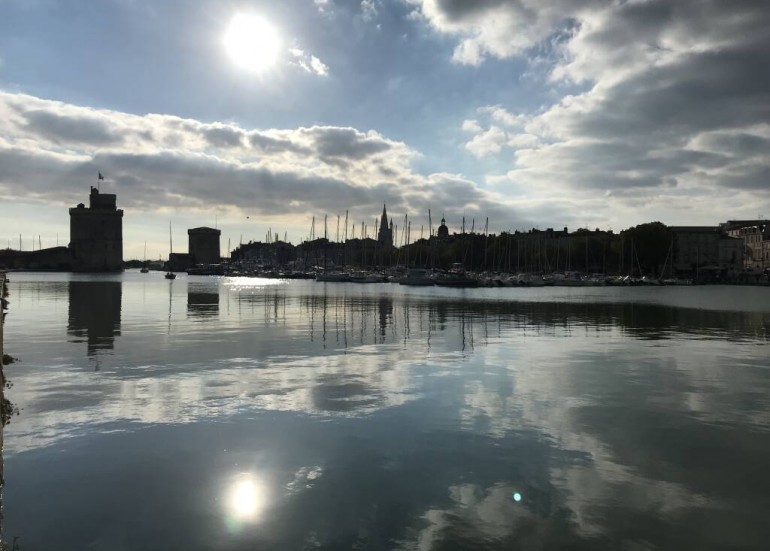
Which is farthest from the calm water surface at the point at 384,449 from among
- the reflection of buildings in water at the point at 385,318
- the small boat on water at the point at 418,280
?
the small boat on water at the point at 418,280

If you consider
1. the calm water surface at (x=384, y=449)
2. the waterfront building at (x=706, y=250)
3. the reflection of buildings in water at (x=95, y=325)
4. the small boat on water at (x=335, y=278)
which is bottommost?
the calm water surface at (x=384, y=449)

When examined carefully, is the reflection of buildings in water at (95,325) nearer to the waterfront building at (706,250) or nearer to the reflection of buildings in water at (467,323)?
the reflection of buildings in water at (467,323)

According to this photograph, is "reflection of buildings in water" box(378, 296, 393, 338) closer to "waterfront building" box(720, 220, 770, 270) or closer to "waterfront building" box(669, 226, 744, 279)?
"waterfront building" box(669, 226, 744, 279)

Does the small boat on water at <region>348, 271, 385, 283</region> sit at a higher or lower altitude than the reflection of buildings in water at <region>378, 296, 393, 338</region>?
higher

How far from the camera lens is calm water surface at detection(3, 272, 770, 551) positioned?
8906 mm

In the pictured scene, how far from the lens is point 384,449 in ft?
40.5

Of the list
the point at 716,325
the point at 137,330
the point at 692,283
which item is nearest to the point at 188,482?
the point at 137,330

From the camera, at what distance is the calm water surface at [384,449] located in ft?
29.2

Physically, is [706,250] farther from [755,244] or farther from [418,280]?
[418,280]

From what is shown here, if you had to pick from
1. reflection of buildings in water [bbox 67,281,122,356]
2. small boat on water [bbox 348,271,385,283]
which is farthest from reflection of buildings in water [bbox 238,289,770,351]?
small boat on water [bbox 348,271,385,283]

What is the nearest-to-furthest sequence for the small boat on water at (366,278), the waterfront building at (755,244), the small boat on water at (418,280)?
1. the small boat on water at (418,280)
2. the small boat on water at (366,278)
3. the waterfront building at (755,244)

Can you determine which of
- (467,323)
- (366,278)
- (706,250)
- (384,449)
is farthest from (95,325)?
(706,250)

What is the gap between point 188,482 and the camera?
10.5 metres

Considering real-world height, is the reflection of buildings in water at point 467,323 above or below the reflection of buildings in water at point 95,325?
below
